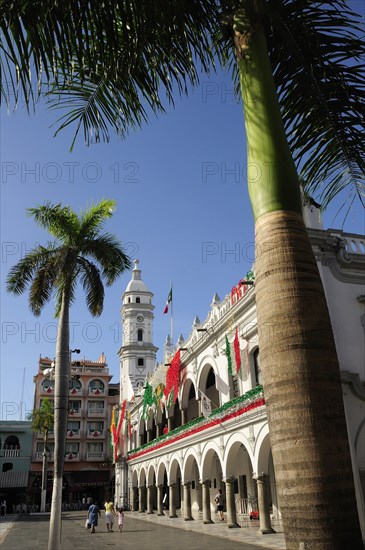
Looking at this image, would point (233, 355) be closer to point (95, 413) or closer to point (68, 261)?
point (68, 261)

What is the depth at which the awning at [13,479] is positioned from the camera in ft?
163

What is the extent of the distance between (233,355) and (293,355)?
1668 centimetres

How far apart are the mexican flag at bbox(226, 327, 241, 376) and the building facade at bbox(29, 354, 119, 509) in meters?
33.8

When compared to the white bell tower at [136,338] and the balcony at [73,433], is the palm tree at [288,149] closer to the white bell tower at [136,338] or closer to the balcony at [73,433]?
the white bell tower at [136,338]

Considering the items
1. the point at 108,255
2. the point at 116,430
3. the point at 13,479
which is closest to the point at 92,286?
the point at 108,255

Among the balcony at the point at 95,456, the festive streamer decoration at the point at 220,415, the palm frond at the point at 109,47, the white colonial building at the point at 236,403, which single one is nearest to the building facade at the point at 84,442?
the balcony at the point at 95,456

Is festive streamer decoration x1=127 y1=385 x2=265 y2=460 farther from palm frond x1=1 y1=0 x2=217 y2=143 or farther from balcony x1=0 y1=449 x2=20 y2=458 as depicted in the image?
balcony x1=0 y1=449 x2=20 y2=458

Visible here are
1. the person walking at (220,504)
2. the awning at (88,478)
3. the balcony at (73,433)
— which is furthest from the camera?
the balcony at (73,433)

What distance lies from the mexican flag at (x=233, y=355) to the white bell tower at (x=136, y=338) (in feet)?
97.8

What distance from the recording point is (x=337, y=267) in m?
16.1

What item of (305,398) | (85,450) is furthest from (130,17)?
(85,450)

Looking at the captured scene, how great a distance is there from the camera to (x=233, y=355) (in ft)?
65.2

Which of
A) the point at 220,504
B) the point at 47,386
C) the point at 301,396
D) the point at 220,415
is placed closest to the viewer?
the point at 301,396

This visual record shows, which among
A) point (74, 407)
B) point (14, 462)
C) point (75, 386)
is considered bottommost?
point (14, 462)
